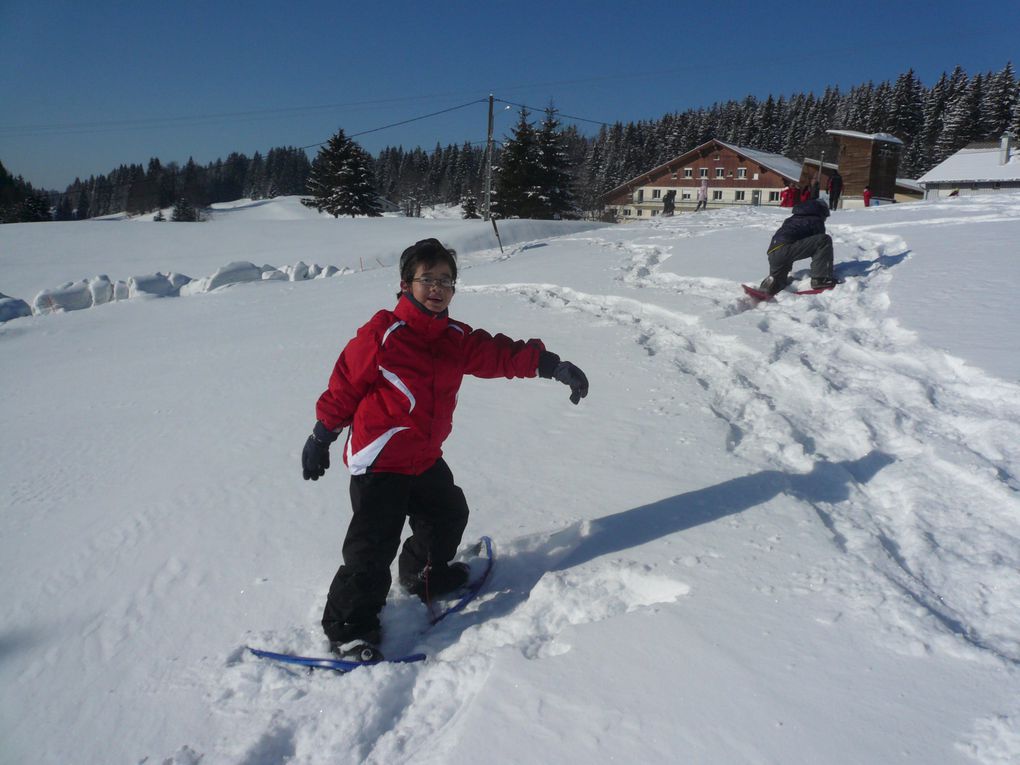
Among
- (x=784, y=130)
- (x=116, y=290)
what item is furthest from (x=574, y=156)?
(x=116, y=290)

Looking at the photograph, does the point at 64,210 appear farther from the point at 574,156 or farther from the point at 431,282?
the point at 431,282

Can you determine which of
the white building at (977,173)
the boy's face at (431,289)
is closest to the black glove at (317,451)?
the boy's face at (431,289)

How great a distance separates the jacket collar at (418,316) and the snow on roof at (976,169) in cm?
4041

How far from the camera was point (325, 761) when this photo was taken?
1.75 meters

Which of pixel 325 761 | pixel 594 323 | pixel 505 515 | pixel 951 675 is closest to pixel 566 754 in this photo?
pixel 325 761

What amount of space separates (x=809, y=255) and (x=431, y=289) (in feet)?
20.7

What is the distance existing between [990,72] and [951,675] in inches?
3403

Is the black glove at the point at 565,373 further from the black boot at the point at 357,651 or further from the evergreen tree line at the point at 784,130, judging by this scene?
the evergreen tree line at the point at 784,130

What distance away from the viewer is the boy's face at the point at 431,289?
2.44 meters

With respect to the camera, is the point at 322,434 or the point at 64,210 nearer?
the point at 322,434

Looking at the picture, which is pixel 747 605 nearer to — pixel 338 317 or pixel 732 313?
pixel 732 313

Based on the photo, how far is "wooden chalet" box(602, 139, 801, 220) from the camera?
45.6m

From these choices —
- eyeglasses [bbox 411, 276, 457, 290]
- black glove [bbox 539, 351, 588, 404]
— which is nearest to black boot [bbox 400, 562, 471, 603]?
black glove [bbox 539, 351, 588, 404]

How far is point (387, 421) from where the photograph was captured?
2.38 m
